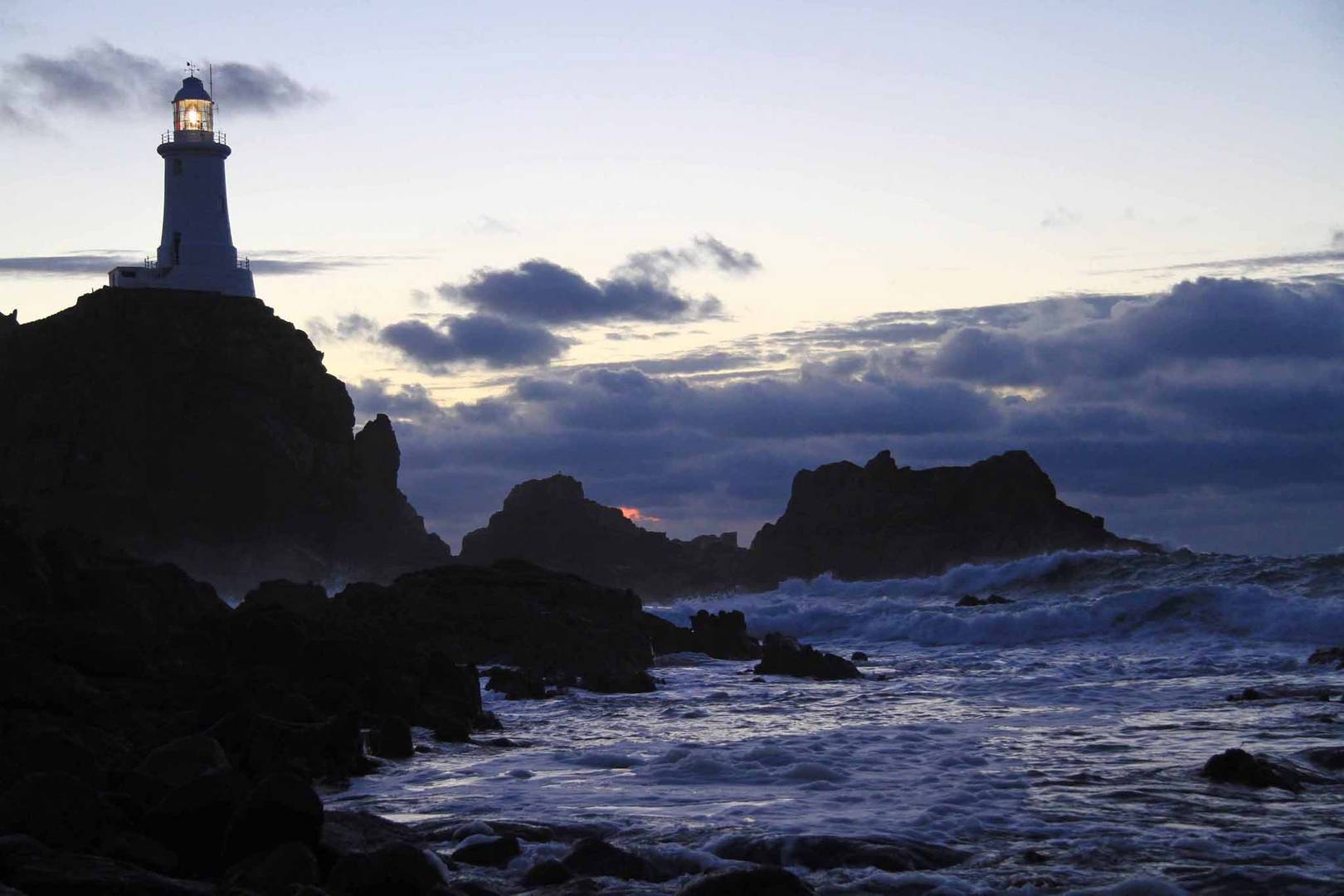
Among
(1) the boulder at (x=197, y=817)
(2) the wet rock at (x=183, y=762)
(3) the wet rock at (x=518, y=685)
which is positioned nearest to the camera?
(1) the boulder at (x=197, y=817)

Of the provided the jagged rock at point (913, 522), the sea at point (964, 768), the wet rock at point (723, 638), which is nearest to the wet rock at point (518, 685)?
the sea at point (964, 768)

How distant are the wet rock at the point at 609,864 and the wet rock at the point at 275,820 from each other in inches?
69.3

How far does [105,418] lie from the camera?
183 feet

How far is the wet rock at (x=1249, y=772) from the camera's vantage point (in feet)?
37.4

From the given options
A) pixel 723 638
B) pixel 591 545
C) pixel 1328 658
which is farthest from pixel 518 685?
pixel 591 545

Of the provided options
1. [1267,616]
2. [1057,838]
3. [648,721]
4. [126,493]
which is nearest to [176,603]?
[648,721]

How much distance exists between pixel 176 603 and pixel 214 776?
1122cm

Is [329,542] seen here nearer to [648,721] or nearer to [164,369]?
[164,369]

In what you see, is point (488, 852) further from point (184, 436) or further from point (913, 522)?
point (913, 522)

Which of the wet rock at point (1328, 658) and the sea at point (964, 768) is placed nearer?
the sea at point (964, 768)

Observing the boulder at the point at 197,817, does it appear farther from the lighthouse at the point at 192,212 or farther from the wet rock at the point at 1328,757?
the lighthouse at the point at 192,212

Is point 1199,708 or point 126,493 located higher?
point 126,493

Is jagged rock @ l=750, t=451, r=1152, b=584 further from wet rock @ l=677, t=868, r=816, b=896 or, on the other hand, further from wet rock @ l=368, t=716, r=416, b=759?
wet rock @ l=677, t=868, r=816, b=896

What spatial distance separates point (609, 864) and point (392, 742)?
5.49m
